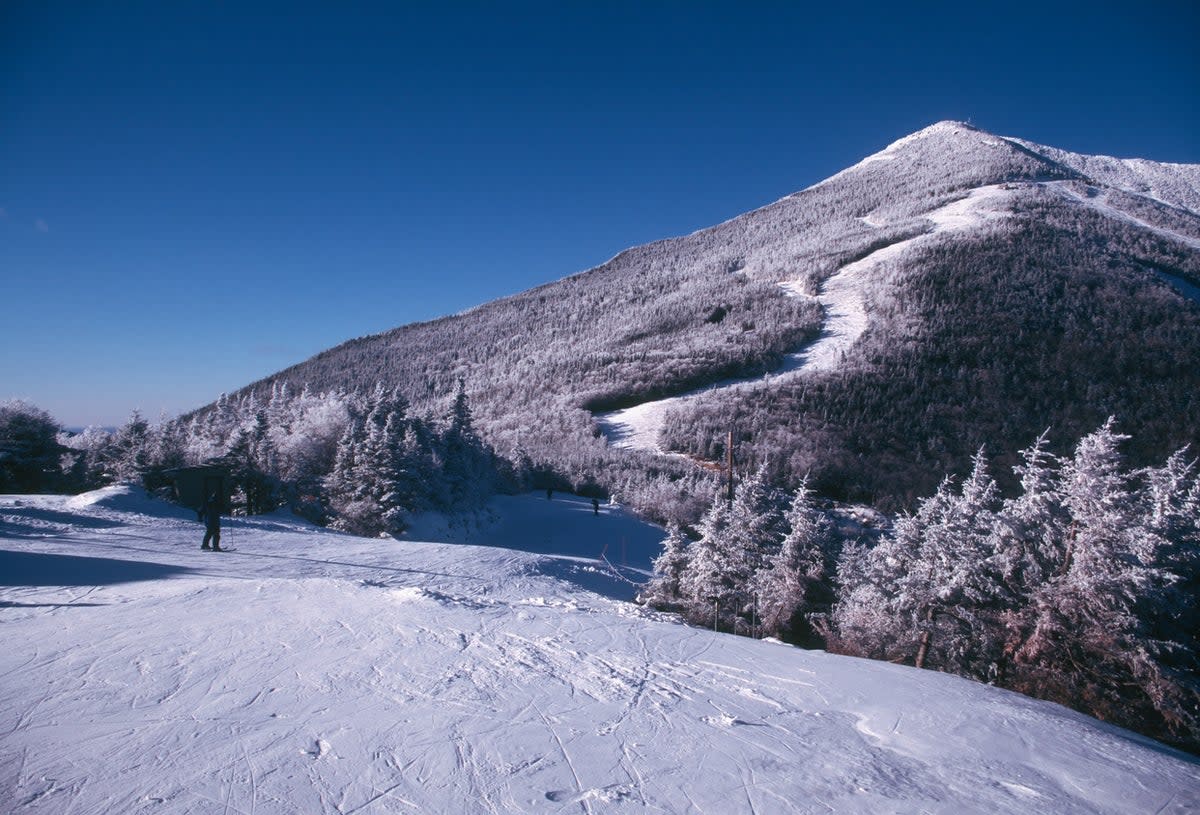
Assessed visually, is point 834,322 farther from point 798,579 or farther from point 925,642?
point 925,642

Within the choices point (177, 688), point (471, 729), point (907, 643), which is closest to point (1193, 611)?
point (907, 643)

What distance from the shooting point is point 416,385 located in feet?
411

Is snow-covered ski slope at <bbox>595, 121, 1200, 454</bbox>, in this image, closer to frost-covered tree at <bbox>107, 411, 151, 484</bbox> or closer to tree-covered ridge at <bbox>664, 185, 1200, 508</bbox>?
tree-covered ridge at <bbox>664, 185, 1200, 508</bbox>

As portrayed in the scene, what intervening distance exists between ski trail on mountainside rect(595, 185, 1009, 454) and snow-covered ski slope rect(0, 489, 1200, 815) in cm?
7311

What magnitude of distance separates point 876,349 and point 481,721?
113 metres

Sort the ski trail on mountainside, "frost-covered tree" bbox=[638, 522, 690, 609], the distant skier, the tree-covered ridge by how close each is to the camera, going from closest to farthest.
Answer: the distant skier < "frost-covered tree" bbox=[638, 522, 690, 609] < the tree-covered ridge < the ski trail on mountainside

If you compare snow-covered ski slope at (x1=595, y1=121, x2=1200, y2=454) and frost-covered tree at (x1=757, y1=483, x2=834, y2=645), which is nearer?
frost-covered tree at (x1=757, y1=483, x2=834, y2=645)

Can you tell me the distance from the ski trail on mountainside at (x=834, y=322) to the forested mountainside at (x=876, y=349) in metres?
1.15

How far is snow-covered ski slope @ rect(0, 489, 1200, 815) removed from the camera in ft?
12.6

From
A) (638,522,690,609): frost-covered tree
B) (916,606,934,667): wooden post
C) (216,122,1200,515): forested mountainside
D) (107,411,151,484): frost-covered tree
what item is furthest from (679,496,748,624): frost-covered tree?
(107,411,151,484): frost-covered tree

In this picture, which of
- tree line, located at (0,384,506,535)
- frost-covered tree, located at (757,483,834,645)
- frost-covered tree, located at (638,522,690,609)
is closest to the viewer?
frost-covered tree, located at (757,483,834,645)

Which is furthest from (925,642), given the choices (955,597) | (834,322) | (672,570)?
(834,322)

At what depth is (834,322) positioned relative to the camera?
118750 mm

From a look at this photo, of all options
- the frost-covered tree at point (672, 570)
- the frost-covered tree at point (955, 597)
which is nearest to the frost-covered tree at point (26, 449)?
the frost-covered tree at point (672, 570)
